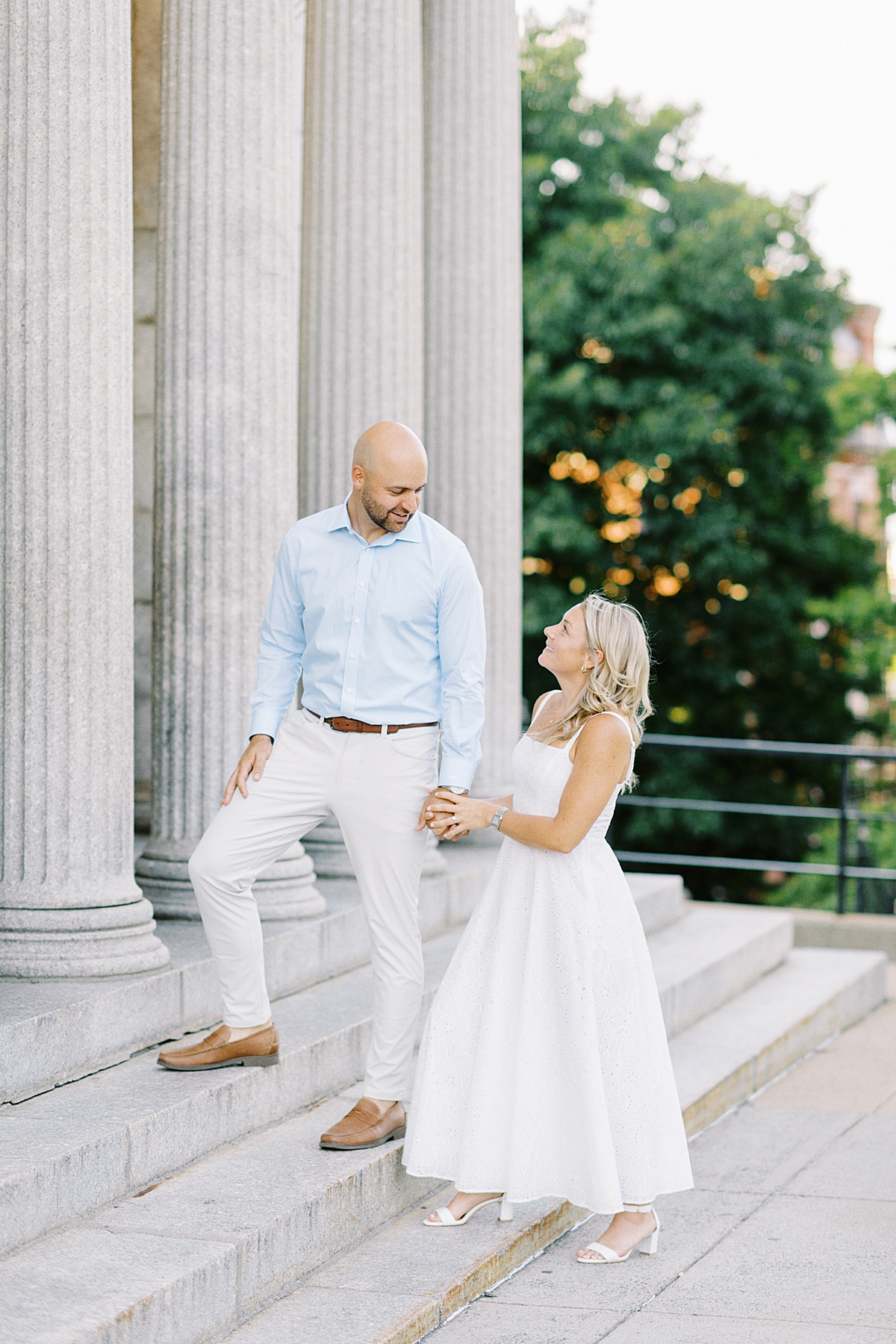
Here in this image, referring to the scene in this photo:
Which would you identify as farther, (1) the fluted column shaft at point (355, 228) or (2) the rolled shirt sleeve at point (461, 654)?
(1) the fluted column shaft at point (355, 228)

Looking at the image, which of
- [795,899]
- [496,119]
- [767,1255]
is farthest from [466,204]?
[795,899]

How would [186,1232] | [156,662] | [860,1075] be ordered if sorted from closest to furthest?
[186,1232] → [156,662] → [860,1075]

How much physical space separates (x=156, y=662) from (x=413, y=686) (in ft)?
7.29

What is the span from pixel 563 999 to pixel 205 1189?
3.88 feet

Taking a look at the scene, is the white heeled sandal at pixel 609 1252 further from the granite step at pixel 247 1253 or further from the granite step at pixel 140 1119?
the granite step at pixel 140 1119

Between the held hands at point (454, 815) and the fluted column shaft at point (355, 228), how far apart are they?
12.0 ft

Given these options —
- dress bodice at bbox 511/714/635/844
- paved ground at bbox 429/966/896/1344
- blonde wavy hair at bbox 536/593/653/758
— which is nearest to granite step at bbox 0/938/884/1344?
paved ground at bbox 429/966/896/1344

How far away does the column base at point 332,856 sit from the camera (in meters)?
8.23

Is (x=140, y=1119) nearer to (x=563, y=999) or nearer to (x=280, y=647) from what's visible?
(x=563, y=999)

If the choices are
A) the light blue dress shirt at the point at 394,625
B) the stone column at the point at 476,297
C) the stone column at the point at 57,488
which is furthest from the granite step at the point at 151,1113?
the stone column at the point at 476,297

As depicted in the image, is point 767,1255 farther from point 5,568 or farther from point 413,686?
point 5,568

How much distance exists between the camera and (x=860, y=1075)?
27.3 feet

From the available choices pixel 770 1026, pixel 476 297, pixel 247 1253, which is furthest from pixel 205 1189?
pixel 476 297

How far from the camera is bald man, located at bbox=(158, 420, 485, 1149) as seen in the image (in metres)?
4.98
